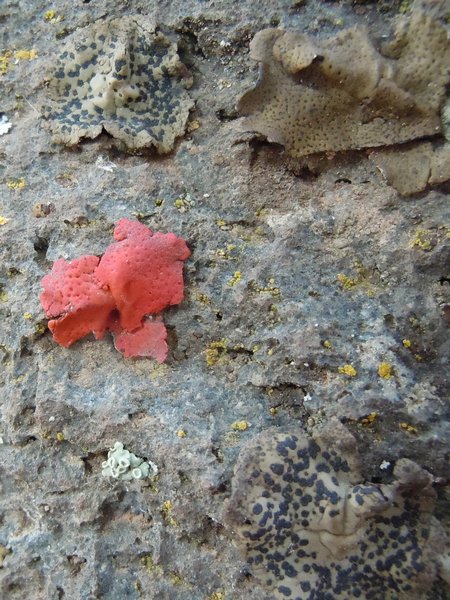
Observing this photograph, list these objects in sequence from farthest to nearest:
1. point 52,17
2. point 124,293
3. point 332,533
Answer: point 52,17, point 124,293, point 332,533

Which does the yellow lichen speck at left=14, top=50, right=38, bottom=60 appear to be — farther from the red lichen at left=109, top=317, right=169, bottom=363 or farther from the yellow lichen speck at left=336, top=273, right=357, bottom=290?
the yellow lichen speck at left=336, top=273, right=357, bottom=290

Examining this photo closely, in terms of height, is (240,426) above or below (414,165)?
below

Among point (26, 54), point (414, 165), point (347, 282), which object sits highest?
point (26, 54)

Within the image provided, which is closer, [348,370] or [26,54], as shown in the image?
[348,370]

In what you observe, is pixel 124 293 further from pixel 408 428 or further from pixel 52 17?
pixel 52 17

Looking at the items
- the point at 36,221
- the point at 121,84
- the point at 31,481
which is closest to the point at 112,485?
the point at 31,481

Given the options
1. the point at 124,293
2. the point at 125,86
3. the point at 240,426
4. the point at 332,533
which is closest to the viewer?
the point at 332,533

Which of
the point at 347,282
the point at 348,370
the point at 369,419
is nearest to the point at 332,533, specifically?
the point at 369,419

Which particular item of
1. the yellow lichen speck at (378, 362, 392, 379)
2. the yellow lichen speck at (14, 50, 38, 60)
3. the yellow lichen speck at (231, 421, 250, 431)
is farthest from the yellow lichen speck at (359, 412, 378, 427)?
the yellow lichen speck at (14, 50, 38, 60)
